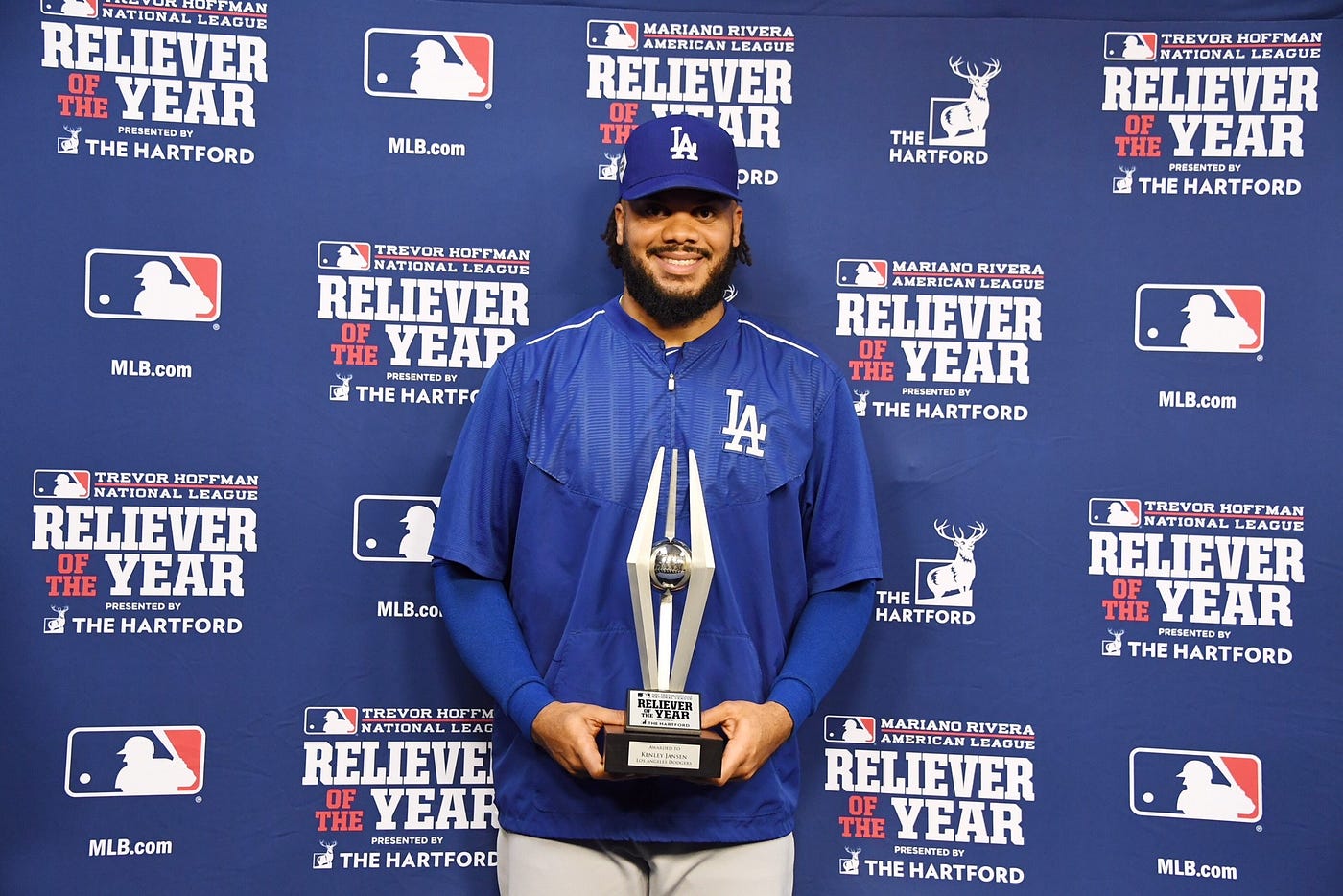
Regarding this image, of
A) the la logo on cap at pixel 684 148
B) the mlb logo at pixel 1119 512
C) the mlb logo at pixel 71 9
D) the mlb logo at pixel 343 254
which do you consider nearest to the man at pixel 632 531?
the la logo on cap at pixel 684 148

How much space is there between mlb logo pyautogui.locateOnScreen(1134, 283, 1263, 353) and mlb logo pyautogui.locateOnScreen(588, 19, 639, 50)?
112cm

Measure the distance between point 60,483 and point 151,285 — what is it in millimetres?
415

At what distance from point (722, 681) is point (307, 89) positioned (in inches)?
54.8

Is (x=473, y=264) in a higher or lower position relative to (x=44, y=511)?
higher

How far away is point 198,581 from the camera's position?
210 cm

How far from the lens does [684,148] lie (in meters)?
1.80

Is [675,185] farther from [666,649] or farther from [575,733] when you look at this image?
[575,733]

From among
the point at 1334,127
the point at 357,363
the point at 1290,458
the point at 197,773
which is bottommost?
the point at 197,773

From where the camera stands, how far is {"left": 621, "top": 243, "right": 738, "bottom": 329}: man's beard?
180cm

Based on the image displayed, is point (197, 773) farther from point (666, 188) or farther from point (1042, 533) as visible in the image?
point (1042, 533)

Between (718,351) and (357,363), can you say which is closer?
(718,351)

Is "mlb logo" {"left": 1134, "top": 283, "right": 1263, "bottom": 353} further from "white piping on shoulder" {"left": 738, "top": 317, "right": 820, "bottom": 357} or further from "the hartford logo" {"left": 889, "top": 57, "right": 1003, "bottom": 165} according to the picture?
"white piping on shoulder" {"left": 738, "top": 317, "right": 820, "bottom": 357}

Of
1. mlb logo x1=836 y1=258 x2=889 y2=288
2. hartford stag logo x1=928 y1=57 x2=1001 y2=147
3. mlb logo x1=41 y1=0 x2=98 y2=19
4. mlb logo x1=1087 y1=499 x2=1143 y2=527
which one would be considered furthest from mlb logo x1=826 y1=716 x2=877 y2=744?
mlb logo x1=41 y1=0 x2=98 y2=19

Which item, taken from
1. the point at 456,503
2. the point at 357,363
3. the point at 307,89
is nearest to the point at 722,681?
the point at 456,503
